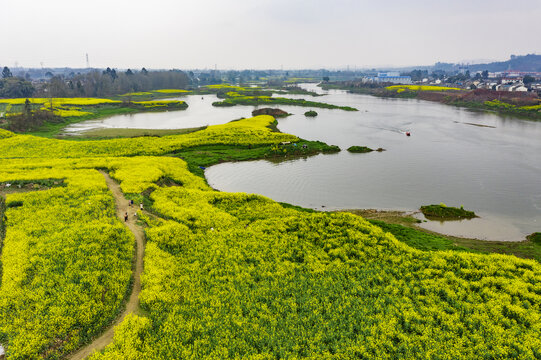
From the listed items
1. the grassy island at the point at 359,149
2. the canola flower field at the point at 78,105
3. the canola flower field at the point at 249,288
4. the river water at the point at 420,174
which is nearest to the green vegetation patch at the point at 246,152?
the river water at the point at 420,174

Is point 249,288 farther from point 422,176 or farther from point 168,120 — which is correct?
point 168,120

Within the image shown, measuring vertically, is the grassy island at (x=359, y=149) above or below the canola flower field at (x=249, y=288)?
above

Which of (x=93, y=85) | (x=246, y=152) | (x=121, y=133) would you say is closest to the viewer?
(x=246, y=152)

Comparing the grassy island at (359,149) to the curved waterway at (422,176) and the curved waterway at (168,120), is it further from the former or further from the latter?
the curved waterway at (168,120)

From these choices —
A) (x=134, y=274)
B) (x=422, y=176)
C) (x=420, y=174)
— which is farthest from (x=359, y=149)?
(x=134, y=274)

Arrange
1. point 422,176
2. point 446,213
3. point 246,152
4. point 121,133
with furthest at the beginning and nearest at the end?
point 121,133 → point 246,152 → point 422,176 → point 446,213

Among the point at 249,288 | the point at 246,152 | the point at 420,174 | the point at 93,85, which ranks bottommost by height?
the point at 249,288

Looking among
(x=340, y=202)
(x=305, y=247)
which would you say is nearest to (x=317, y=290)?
(x=305, y=247)
